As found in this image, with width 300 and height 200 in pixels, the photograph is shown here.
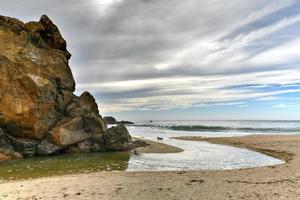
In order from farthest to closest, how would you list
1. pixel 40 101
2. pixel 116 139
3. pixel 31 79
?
pixel 116 139
pixel 40 101
pixel 31 79

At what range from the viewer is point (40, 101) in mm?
28297

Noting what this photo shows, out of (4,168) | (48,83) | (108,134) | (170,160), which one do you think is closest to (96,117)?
(108,134)

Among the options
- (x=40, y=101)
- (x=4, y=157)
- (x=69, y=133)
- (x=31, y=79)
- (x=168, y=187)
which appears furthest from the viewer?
(x=69, y=133)

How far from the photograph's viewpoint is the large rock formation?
2689cm

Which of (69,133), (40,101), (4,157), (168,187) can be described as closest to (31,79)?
(40,101)

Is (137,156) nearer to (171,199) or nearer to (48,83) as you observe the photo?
(48,83)

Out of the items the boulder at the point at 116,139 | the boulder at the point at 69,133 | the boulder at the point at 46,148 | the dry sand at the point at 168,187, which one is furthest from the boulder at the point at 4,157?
the dry sand at the point at 168,187

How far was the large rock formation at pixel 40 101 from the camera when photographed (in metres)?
26.9

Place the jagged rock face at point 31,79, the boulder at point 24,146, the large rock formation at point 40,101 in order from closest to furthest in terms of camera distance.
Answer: the boulder at point 24,146 < the large rock formation at point 40,101 < the jagged rock face at point 31,79

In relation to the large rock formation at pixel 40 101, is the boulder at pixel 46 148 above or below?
below

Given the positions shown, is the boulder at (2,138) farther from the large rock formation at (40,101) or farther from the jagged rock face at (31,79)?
the jagged rock face at (31,79)

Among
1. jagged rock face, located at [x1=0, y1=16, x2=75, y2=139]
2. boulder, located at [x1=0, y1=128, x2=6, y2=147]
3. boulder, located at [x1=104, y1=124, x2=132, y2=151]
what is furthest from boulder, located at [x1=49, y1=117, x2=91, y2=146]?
boulder, located at [x1=0, y1=128, x2=6, y2=147]

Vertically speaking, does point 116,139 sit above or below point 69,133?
below

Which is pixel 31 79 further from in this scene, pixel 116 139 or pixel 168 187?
pixel 168 187
